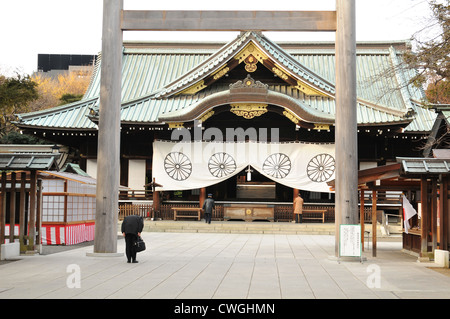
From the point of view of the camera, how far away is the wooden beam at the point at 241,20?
43.3 ft

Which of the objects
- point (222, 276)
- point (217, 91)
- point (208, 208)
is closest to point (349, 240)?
point (222, 276)

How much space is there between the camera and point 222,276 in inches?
392

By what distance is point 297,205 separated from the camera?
23953 mm

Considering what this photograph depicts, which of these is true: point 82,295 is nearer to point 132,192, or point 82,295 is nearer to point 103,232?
point 103,232

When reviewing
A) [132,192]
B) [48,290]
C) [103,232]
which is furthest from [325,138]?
[48,290]

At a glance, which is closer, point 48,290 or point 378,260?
point 48,290

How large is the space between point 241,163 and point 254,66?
4340mm

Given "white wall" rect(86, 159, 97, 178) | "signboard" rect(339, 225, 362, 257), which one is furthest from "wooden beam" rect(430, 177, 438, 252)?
"white wall" rect(86, 159, 97, 178)

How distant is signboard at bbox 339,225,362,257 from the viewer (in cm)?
1227

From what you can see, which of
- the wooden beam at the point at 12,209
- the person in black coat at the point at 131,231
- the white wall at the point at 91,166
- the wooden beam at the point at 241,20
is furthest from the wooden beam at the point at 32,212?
the white wall at the point at 91,166

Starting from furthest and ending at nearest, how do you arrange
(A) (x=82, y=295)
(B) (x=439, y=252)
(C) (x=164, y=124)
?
(C) (x=164, y=124) < (B) (x=439, y=252) < (A) (x=82, y=295)

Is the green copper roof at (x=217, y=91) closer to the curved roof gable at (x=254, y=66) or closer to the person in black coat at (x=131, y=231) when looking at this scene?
the curved roof gable at (x=254, y=66)

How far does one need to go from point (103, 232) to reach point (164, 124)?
1175 cm

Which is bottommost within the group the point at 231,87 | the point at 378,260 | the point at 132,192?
the point at 378,260
